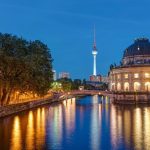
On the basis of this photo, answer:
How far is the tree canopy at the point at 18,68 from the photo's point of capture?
87.4 m

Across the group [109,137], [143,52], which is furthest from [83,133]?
[143,52]

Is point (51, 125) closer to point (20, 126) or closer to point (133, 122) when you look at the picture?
point (20, 126)

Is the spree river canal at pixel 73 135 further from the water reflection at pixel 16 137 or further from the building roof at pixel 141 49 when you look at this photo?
the building roof at pixel 141 49

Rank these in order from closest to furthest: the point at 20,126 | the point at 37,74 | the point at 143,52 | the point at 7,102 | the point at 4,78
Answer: the point at 20,126 < the point at 4,78 < the point at 7,102 < the point at 37,74 < the point at 143,52

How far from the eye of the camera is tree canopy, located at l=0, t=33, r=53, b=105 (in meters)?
87.4

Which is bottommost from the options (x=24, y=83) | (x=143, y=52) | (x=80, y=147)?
(x=80, y=147)

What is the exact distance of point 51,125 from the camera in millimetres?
71312

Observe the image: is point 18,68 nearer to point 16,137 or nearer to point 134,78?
point 16,137

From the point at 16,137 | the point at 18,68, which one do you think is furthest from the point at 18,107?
the point at 16,137

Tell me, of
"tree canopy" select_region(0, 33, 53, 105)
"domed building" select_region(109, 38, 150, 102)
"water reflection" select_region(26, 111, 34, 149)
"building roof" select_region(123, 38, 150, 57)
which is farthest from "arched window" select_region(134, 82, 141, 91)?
"water reflection" select_region(26, 111, 34, 149)

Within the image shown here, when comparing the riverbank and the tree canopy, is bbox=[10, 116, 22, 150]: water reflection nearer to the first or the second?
the riverbank

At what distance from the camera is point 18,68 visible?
8950 centimetres

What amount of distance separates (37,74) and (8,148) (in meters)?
57.6

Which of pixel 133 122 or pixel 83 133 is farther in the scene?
pixel 133 122
